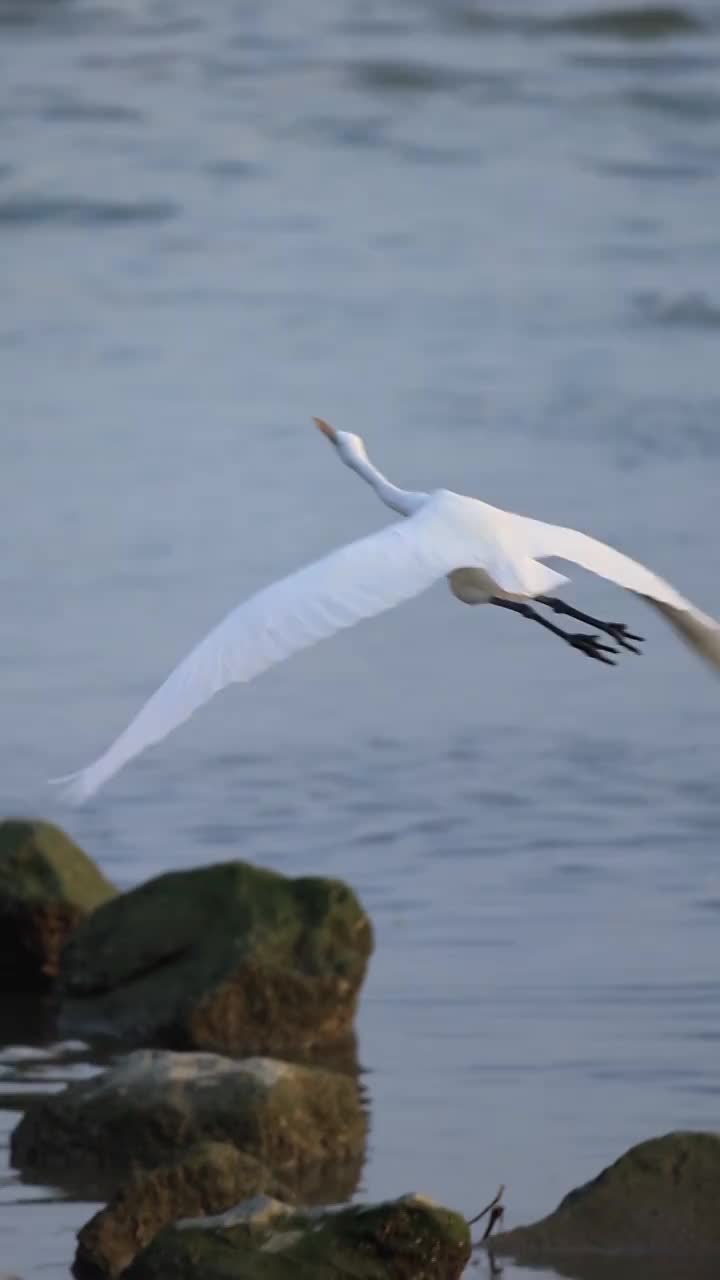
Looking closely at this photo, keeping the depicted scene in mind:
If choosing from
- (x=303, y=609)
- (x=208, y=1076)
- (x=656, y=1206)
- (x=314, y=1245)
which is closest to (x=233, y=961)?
(x=208, y=1076)

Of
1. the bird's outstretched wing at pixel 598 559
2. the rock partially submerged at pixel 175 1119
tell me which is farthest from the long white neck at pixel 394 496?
the rock partially submerged at pixel 175 1119

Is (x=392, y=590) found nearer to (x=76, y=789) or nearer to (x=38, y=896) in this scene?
(x=76, y=789)

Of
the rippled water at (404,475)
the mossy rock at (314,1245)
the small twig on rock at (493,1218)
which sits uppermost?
the mossy rock at (314,1245)

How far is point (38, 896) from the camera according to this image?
39.5 ft

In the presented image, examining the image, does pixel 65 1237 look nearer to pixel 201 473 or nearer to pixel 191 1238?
pixel 191 1238

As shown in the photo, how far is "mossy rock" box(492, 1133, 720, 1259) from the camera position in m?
8.63

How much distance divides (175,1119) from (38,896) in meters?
2.86

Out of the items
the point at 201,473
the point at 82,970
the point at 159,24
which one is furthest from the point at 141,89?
the point at 82,970

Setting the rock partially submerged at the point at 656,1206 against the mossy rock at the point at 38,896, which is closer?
the rock partially submerged at the point at 656,1206

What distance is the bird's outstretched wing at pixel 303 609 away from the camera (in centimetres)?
714

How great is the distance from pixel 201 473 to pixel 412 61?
74.1ft

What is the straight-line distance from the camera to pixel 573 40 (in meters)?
48.7

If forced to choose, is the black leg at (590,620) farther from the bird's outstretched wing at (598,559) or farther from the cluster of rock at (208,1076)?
the cluster of rock at (208,1076)

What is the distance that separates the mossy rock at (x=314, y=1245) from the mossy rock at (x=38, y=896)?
410cm
